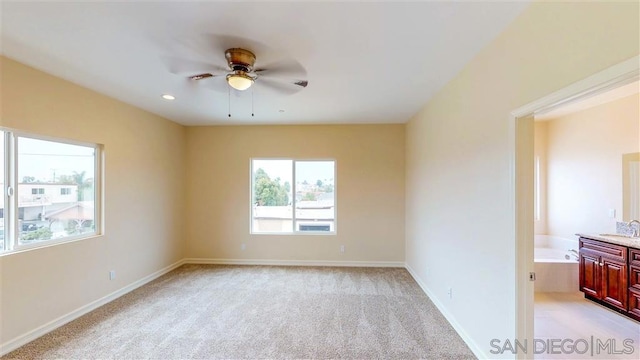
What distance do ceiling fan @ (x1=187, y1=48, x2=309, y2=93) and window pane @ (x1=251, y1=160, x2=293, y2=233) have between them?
115 inches

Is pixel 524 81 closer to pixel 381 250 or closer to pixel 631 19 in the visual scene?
pixel 631 19

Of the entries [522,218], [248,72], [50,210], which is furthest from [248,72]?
[50,210]

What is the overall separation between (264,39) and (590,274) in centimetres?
472

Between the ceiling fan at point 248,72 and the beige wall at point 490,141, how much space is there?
153 centimetres

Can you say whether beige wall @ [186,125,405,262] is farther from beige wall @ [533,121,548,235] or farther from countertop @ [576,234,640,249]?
countertop @ [576,234,640,249]

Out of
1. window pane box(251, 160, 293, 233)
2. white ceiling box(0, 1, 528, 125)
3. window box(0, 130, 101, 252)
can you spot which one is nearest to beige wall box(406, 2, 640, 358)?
white ceiling box(0, 1, 528, 125)

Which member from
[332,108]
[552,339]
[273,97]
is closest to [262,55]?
[273,97]

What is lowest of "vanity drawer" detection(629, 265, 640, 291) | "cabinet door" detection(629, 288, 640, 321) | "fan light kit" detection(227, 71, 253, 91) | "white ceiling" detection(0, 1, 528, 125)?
"cabinet door" detection(629, 288, 640, 321)

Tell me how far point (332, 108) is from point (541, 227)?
416cm

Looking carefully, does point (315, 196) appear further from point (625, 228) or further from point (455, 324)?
point (625, 228)

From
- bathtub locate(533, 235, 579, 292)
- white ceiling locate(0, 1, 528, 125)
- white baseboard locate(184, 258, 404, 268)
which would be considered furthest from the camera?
white baseboard locate(184, 258, 404, 268)

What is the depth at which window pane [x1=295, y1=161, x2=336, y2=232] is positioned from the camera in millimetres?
5129

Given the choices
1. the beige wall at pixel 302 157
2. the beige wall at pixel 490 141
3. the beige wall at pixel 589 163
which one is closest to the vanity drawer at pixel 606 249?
the beige wall at pixel 589 163

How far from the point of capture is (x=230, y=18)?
5.92 feet
